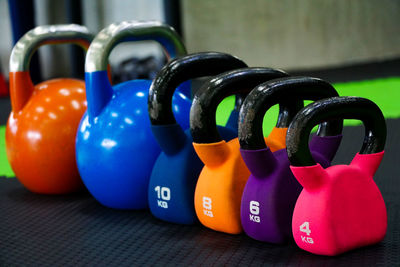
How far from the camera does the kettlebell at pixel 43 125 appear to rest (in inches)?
113

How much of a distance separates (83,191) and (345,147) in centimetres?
170

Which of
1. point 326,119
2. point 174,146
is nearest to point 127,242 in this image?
point 174,146

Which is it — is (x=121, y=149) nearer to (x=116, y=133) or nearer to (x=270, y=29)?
(x=116, y=133)

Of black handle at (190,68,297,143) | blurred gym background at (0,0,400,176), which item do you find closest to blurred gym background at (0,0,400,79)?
blurred gym background at (0,0,400,176)

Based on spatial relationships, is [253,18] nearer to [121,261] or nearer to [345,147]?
[345,147]

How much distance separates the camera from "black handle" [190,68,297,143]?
208 cm

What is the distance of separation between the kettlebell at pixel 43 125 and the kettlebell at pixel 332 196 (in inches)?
55.9

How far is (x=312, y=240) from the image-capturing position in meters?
1.85

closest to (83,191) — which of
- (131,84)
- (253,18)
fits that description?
(131,84)

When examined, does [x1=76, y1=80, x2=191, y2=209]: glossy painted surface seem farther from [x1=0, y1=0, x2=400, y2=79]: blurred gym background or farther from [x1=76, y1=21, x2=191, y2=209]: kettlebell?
[x1=0, y1=0, x2=400, y2=79]: blurred gym background

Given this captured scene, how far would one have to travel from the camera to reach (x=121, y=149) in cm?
250

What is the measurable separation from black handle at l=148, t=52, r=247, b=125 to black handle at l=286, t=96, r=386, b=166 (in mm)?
597

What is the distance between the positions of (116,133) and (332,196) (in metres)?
1.07

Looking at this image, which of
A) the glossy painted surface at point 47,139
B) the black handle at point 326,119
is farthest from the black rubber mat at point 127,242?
the black handle at point 326,119
